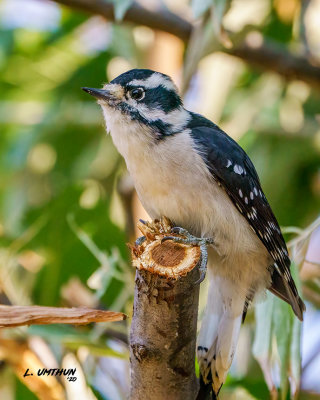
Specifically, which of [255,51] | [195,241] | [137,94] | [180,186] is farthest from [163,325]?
[255,51]

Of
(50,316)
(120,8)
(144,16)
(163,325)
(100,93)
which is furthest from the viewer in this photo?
(144,16)

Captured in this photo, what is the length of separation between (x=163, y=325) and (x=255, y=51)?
70.6 inches

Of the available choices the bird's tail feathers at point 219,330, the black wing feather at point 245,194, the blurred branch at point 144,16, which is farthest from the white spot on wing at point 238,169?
the blurred branch at point 144,16

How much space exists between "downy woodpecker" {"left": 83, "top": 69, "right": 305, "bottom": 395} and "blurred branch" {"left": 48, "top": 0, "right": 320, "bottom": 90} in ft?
2.68

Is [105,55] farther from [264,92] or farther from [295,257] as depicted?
[295,257]

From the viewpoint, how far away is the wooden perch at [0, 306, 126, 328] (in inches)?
75.1

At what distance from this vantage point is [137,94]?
2352mm

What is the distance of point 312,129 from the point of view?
11.0 feet

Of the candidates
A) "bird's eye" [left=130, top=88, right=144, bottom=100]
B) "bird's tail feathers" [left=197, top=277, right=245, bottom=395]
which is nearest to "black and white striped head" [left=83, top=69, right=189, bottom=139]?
"bird's eye" [left=130, top=88, right=144, bottom=100]

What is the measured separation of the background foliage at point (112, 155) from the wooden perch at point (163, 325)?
19.0 inches

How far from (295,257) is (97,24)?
7.75ft

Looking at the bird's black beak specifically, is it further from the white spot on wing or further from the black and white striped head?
the white spot on wing

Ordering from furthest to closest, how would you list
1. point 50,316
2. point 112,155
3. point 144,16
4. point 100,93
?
point 112,155 → point 144,16 → point 100,93 → point 50,316

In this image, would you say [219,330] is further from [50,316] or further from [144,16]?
[144,16]
